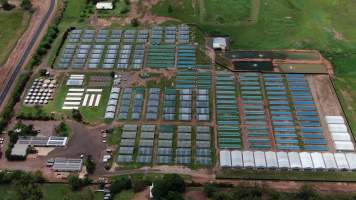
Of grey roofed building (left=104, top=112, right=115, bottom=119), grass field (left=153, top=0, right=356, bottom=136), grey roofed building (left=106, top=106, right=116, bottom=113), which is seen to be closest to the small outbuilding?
grass field (left=153, top=0, right=356, bottom=136)

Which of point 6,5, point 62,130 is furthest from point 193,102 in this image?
point 6,5

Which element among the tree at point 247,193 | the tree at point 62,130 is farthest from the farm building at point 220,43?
the tree at point 62,130

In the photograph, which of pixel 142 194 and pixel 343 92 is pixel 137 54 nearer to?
pixel 142 194

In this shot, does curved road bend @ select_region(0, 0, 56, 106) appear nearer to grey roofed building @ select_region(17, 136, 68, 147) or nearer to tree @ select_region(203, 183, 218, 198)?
grey roofed building @ select_region(17, 136, 68, 147)

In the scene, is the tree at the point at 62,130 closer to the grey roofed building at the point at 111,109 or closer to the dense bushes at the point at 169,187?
the grey roofed building at the point at 111,109

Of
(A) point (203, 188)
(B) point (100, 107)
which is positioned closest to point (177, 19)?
(B) point (100, 107)

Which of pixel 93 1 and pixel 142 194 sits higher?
pixel 93 1
